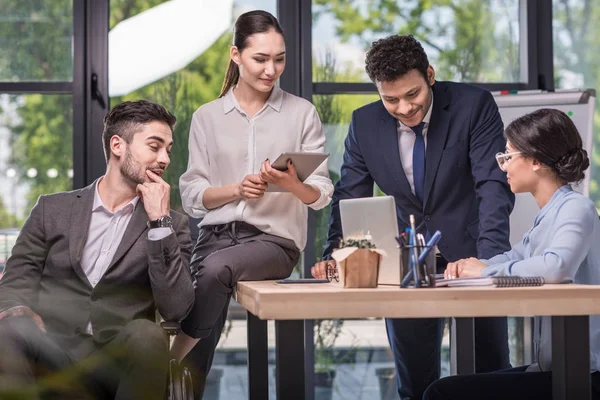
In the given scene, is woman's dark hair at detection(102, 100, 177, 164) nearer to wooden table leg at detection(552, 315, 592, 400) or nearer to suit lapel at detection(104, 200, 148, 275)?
suit lapel at detection(104, 200, 148, 275)

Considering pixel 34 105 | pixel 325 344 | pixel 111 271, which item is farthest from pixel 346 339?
pixel 111 271

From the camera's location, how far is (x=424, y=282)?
1.79m

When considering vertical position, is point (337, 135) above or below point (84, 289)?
above

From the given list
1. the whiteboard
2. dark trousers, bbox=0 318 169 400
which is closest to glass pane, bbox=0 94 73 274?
dark trousers, bbox=0 318 169 400

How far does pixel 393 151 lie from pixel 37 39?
8.11ft

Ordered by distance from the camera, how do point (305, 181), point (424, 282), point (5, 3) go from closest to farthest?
point (424, 282), point (305, 181), point (5, 3)

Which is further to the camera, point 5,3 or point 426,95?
point 5,3

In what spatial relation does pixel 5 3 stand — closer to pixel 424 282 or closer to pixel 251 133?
pixel 251 133

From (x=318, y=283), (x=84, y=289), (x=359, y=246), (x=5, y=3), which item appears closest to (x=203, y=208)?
(x=84, y=289)

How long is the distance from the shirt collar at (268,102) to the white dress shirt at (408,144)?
0.51 metres

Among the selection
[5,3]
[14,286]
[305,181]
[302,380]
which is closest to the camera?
[302,380]

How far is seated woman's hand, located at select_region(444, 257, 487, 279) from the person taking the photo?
2.16 meters

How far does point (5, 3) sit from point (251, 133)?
2.33 meters

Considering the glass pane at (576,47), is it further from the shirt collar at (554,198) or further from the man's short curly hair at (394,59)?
the shirt collar at (554,198)
